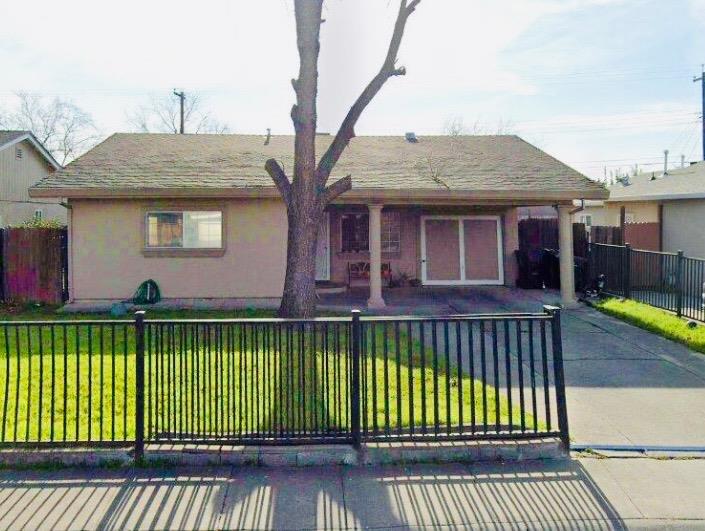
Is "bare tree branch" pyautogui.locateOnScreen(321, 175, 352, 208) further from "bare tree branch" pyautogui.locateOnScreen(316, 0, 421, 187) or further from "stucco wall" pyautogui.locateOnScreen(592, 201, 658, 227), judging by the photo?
"stucco wall" pyautogui.locateOnScreen(592, 201, 658, 227)

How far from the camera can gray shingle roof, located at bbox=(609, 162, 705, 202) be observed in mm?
15661

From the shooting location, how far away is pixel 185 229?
11875 millimetres

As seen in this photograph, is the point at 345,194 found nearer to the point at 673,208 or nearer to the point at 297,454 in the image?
the point at 297,454

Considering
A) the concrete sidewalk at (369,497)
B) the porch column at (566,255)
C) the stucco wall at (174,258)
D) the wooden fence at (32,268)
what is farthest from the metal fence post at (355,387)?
the wooden fence at (32,268)

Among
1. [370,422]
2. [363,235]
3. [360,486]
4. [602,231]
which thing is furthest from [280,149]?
[360,486]

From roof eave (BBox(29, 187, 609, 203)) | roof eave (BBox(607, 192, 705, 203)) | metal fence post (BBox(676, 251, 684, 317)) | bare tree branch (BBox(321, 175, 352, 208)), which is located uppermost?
roof eave (BBox(607, 192, 705, 203))

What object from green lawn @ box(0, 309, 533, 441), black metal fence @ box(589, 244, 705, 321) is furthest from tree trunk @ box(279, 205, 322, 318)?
black metal fence @ box(589, 244, 705, 321)

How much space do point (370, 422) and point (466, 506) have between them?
1452mm

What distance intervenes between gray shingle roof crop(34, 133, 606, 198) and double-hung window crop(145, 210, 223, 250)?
0.82 meters

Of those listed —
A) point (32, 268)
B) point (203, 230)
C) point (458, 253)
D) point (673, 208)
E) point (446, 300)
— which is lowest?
point (446, 300)

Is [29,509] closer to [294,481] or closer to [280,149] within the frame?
[294,481]

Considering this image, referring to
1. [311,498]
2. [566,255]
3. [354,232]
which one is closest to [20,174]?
[354,232]

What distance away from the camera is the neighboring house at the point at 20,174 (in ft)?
67.0

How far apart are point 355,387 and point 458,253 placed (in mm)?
11707
